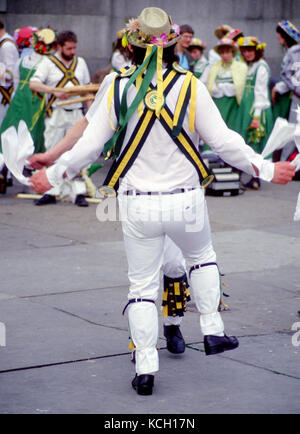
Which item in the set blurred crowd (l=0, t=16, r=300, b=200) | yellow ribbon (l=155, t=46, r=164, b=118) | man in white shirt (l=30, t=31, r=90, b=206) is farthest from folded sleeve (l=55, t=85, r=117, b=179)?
man in white shirt (l=30, t=31, r=90, b=206)

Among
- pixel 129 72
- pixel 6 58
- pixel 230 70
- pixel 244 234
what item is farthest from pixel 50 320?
pixel 230 70

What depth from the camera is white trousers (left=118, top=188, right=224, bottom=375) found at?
4.58 metres

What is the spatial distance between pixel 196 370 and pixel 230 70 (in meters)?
8.22

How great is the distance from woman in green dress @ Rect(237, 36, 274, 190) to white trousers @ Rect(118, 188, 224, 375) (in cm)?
803

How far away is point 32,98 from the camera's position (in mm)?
11484

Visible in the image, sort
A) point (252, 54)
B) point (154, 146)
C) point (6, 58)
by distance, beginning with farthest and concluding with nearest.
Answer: point (252, 54) < point (6, 58) < point (154, 146)

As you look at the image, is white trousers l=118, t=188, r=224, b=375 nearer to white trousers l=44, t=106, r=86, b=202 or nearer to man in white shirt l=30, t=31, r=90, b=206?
man in white shirt l=30, t=31, r=90, b=206

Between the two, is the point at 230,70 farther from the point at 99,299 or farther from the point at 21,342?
the point at 21,342

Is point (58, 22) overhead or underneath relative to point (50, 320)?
underneath

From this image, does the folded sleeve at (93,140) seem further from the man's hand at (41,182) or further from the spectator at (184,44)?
the spectator at (184,44)

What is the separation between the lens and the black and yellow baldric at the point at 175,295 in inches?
199

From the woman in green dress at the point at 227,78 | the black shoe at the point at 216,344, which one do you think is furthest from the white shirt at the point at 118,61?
the black shoe at the point at 216,344

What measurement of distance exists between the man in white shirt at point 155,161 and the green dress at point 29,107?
6.81m

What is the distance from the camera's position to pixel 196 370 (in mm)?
4926
